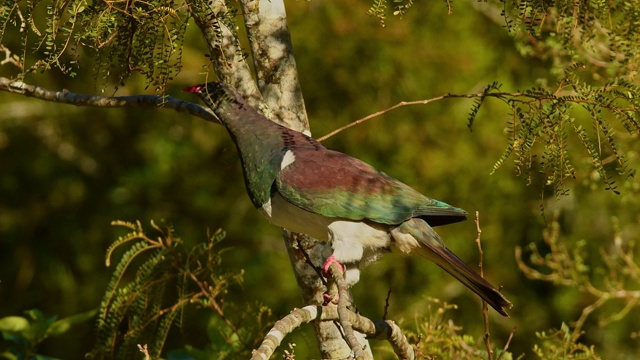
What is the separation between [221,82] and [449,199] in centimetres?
433

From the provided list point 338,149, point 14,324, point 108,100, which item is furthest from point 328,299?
point 338,149

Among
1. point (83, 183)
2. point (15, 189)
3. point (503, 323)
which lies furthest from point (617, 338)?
point (15, 189)

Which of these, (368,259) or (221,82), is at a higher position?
(221,82)

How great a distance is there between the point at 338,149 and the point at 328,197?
4.09 meters

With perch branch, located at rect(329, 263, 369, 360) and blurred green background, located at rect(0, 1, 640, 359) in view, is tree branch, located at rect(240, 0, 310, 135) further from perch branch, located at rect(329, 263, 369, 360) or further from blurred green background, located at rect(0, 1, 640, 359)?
blurred green background, located at rect(0, 1, 640, 359)

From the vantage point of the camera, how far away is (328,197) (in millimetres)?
3230

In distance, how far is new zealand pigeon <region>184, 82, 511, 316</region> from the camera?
10.5 feet

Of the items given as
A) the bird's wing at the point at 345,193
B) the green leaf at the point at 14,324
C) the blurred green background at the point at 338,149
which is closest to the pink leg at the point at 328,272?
the bird's wing at the point at 345,193

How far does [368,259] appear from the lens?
3.32m

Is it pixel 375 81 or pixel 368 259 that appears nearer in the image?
pixel 368 259

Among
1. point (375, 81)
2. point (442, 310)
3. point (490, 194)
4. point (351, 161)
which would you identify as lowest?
point (490, 194)

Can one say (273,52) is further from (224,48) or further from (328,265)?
(328,265)

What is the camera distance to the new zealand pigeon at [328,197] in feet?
10.5

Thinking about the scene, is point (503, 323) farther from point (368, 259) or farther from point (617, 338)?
point (368, 259)
